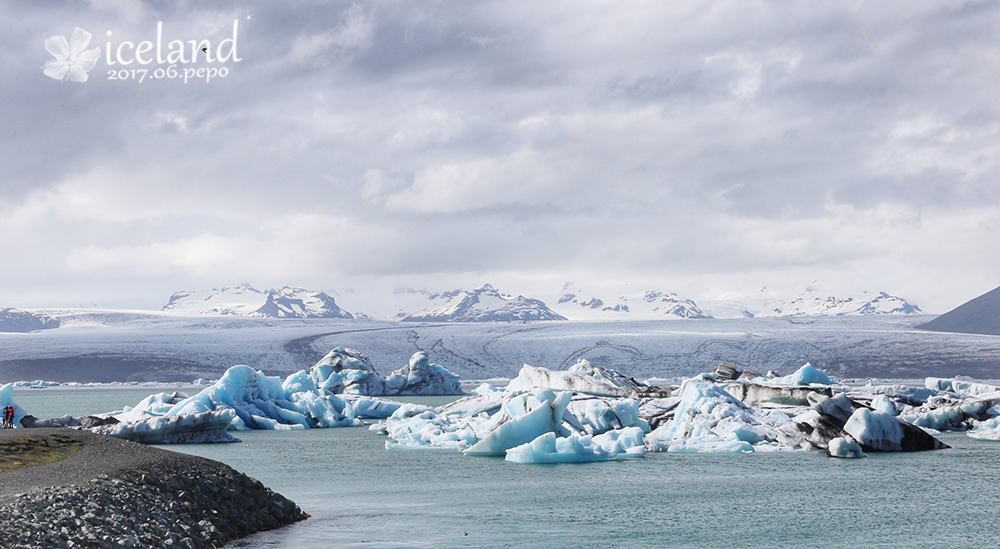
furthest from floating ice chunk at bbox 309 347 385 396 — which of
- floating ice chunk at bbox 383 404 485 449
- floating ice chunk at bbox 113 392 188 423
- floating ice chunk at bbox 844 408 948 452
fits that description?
floating ice chunk at bbox 844 408 948 452

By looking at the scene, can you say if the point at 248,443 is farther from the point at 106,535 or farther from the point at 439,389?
the point at 439,389

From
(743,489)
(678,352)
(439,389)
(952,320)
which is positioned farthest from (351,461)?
(952,320)

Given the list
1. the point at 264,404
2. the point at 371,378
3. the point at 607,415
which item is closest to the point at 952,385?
the point at 607,415

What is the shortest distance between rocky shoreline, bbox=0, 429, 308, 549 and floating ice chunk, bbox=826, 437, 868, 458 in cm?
980

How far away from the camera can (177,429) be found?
17.9m

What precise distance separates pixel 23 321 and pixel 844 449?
5586 inches

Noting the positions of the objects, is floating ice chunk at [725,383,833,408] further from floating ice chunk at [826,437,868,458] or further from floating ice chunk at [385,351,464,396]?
floating ice chunk at [385,351,464,396]

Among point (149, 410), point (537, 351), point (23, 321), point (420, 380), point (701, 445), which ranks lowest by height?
point (701, 445)

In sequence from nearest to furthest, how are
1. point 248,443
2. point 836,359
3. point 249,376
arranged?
point 248,443, point 249,376, point 836,359

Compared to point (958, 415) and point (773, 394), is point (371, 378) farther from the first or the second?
point (958, 415)

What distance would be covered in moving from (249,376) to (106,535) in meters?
16.0

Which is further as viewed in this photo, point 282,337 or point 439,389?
point 282,337

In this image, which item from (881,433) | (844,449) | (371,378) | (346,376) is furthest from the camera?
(371,378)

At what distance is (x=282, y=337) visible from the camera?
207 ft
